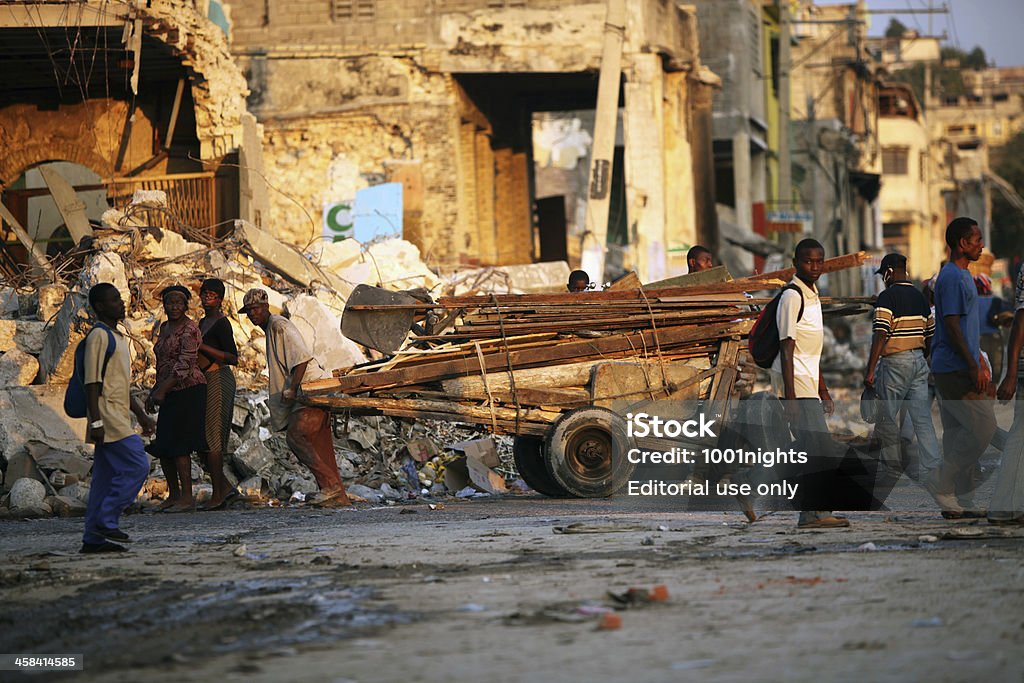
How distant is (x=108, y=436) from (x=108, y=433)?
17 millimetres

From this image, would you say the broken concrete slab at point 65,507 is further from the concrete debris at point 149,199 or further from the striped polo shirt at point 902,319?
the striped polo shirt at point 902,319

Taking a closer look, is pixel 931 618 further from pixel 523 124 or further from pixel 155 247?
pixel 523 124

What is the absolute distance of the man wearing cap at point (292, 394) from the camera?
10359mm

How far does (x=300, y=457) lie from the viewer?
10.6 metres

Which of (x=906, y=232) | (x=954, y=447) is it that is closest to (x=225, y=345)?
(x=954, y=447)

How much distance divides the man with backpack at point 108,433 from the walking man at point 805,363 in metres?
3.68

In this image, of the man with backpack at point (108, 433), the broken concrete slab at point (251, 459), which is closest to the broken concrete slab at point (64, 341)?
the broken concrete slab at point (251, 459)

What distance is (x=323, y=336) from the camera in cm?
1222

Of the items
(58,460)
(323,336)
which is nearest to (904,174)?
(323,336)

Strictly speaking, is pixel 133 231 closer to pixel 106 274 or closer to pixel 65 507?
pixel 106 274

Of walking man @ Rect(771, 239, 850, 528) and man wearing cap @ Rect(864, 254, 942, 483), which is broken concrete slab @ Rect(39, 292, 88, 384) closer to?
man wearing cap @ Rect(864, 254, 942, 483)

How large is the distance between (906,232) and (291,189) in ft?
145

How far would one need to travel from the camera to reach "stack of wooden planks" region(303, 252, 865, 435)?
10.4 meters

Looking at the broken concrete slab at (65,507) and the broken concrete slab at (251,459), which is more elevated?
the broken concrete slab at (251,459)
